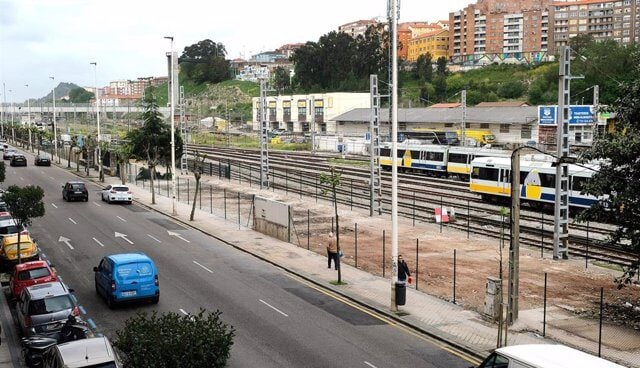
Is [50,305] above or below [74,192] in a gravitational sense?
below

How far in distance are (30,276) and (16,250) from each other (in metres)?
6.27

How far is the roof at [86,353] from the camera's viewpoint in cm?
1288

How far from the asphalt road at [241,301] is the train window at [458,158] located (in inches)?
1221

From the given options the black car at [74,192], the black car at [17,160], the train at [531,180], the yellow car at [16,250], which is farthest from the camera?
the black car at [17,160]

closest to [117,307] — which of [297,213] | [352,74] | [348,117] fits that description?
[297,213]

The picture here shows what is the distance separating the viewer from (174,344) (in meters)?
9.57

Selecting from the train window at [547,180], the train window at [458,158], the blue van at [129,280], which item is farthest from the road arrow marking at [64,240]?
the train window at [458,158]

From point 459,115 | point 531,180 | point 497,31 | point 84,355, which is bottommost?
point 84,355

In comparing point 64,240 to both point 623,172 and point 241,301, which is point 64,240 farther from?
point 623,172

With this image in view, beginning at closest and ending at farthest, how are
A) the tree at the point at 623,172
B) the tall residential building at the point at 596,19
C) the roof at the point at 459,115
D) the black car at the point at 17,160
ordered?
the tree at the point at 623,172 → the black car at the point at 17,160 → the roof at the point at 459,115 → the tall residential building at the point at 596,19

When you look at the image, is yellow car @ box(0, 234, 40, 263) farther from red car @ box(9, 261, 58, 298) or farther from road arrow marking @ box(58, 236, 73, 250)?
red car @ box(9, 261, 58, 298)

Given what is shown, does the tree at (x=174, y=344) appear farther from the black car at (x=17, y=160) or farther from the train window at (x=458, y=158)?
the black car at (x=17, y=160)

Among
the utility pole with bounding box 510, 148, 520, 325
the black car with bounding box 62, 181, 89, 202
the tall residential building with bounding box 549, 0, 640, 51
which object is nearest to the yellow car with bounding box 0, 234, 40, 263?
the utility pole with bounding box 510, 148, 520, 325

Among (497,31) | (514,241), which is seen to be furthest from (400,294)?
(497,31)
